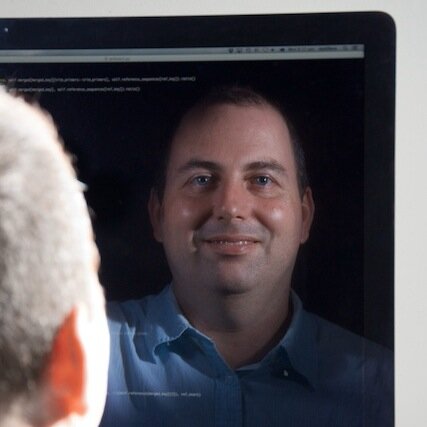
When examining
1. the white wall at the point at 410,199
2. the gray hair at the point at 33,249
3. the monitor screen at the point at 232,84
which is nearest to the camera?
the gray hair at the point at 33,249

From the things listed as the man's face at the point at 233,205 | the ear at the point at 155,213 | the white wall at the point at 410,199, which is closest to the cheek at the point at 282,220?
the man's face at the point at 233,205

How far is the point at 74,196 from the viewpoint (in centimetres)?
53

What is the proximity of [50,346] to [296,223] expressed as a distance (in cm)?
29

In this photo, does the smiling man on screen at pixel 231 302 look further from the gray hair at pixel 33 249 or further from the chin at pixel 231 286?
the gray hair at pixel 33 249

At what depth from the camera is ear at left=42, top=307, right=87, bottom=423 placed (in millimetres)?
526

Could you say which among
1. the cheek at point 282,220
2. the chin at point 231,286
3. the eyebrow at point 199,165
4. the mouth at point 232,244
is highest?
the eyebrow at point 199,165

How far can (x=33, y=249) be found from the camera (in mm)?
504

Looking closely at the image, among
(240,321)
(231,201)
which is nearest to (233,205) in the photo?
(231,201)

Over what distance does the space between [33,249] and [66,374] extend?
0.10 metres

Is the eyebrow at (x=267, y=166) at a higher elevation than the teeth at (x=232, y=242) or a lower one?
higher

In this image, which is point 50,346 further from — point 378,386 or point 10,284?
point 378,386

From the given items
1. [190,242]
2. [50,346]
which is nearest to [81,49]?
[190,242]

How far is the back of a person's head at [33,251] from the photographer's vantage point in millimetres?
501

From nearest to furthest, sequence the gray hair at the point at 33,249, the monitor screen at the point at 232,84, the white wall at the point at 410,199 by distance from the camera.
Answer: the gray hair at the point at 33,249, the monitor screen at the point at 232,84, the white wall at the point at 410,199
